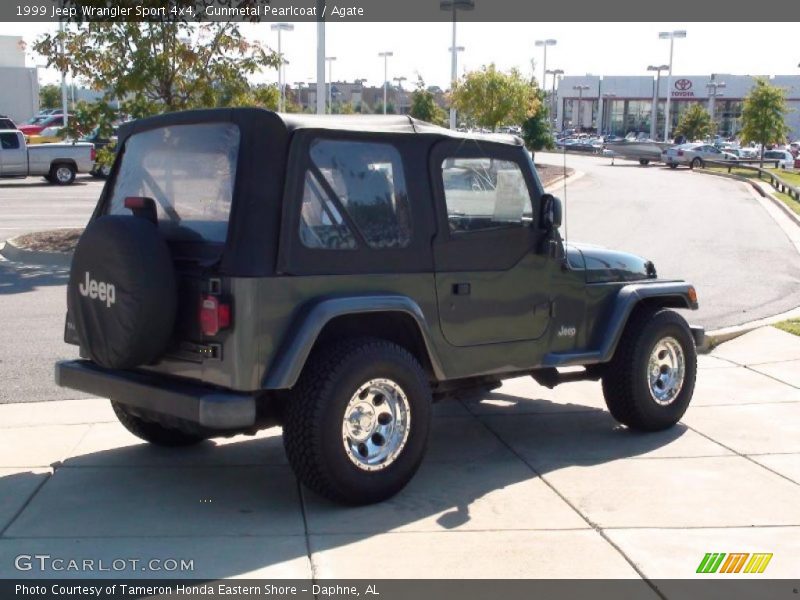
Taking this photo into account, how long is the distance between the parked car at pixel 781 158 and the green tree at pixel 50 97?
55.2 meters

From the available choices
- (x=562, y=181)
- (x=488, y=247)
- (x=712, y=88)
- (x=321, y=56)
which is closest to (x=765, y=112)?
(x=562, y=181)

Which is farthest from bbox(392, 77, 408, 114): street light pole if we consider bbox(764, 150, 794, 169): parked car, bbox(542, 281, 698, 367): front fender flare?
bbox(542, 281, 698, 367): front fender flare

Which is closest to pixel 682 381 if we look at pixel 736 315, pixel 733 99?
pixel 736 315

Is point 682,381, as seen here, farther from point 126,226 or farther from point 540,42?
point 540,42

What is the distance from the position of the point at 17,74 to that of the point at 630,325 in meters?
68.0

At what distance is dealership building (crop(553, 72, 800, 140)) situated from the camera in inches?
3925

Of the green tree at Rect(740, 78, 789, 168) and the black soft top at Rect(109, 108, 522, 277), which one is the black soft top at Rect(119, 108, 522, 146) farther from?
the green tree at Rect(740, 78, 789, 168)

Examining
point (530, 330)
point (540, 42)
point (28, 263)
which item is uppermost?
point (540, 42)

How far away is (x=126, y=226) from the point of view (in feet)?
17.4

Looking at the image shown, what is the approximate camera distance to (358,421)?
5.50 meters

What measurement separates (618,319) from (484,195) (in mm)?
1327

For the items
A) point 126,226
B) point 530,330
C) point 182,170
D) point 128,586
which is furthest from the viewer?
point 530,330

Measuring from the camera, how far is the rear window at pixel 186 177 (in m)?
5.46

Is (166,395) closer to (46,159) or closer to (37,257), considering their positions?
(37,257)
